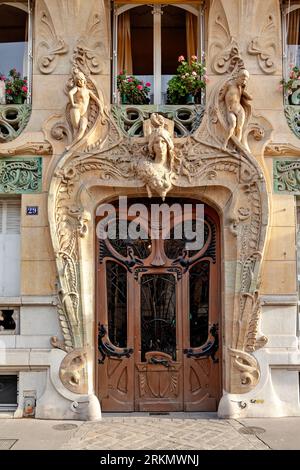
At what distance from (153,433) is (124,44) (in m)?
6.25

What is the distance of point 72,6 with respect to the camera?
→ 346 inches

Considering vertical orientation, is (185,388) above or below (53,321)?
below

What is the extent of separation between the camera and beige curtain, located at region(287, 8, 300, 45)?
9281 millimetres

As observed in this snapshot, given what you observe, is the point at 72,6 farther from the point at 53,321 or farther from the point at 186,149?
the point at 53,321

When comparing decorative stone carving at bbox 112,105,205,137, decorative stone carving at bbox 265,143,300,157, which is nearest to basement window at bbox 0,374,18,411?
decorative stone carving at bbox 112,105,205,137

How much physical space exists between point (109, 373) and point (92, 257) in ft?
6.11

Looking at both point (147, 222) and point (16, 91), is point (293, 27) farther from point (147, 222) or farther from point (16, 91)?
point (16, 91)

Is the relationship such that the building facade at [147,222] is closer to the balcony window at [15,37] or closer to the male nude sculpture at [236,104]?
the male nude sculpture at [236,104]

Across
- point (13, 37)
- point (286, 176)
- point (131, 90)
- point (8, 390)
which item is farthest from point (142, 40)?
point (8, 390)

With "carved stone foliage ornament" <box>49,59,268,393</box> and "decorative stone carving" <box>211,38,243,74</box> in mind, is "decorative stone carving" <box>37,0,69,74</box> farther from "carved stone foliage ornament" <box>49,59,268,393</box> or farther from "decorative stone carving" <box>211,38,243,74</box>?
"decorative stone carving" <box>211,38,243,74</box>

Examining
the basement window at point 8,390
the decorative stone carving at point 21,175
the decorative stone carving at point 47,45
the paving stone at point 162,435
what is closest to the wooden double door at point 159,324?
the paving stone at point 162,435

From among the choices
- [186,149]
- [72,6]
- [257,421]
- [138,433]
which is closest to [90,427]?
[138,433]

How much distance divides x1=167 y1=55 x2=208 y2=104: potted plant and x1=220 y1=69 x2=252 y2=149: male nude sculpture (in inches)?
18.9

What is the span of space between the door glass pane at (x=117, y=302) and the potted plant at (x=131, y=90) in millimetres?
2679
